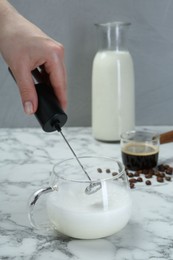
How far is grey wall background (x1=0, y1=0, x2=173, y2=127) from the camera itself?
1346 mm

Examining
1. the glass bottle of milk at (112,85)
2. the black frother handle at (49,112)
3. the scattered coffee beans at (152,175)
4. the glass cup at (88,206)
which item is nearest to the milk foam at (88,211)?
the glass cup at (88,206)

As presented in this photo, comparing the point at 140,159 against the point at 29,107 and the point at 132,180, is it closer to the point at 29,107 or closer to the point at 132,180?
the point at 132,180

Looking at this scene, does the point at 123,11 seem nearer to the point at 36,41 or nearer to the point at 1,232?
the point at 36,41

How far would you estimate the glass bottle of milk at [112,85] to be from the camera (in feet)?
4.17

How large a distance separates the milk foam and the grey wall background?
685 mm

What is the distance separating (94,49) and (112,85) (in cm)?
16

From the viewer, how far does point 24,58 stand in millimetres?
838

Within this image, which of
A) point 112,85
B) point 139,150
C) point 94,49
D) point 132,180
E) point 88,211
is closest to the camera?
point 88,211

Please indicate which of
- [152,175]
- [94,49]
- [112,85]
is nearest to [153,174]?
[152,175]

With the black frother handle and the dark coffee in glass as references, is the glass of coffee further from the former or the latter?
the black frother handle

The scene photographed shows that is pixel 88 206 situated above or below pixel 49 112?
below

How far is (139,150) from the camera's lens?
3.81ft

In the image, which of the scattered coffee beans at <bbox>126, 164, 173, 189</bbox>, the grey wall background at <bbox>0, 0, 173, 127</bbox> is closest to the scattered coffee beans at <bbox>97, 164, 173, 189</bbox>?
the scattered coffee beans at <bbox>126, 164, 173, 189</bbox>

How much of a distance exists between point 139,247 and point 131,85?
0.62m
